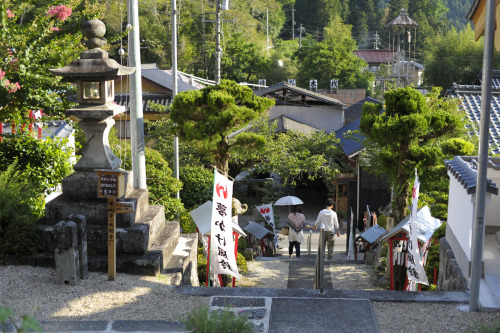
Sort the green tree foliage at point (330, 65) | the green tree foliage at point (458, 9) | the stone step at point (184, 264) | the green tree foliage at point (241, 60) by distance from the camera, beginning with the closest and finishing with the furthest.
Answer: the stone step at point (184, 264), the green tree foliage at point (330, 65), the green tree foliage at point (241, 60), the green tree foliage at point (458, 9)

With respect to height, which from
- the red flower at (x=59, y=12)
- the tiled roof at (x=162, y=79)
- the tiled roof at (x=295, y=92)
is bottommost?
the red flower at (x=59, y=12)

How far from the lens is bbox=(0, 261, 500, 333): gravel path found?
6777 mm

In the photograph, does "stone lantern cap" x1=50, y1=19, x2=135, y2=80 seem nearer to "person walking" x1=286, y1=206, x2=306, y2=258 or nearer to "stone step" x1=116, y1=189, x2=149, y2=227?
"stone step" x1=116, y1=189, x2=149, y2=227

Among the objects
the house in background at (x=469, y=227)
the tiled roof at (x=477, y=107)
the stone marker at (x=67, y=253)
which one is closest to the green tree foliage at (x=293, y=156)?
the tiled roof at (x=477, y=107)

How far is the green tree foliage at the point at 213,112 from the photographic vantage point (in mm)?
11625

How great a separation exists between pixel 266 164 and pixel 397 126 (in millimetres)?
10162

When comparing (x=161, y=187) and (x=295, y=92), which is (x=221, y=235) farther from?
(x=295, y=92)

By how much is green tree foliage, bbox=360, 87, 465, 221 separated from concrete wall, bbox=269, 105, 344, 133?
17.9m

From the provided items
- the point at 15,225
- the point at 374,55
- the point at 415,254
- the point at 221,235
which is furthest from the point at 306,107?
the point at 374,55

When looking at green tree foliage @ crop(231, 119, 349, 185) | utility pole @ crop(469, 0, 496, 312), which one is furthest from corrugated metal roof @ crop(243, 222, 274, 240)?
utility pole @ crop(469, 0, 496, 312)

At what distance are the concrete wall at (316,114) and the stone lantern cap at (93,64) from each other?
19.7 metres

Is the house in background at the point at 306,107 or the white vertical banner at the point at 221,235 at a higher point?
the house in background at the point at 306,107

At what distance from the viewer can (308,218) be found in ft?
74.0

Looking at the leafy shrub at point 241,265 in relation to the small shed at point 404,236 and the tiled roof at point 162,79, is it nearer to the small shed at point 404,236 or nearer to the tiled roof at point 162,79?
the small shed at point 404,236
